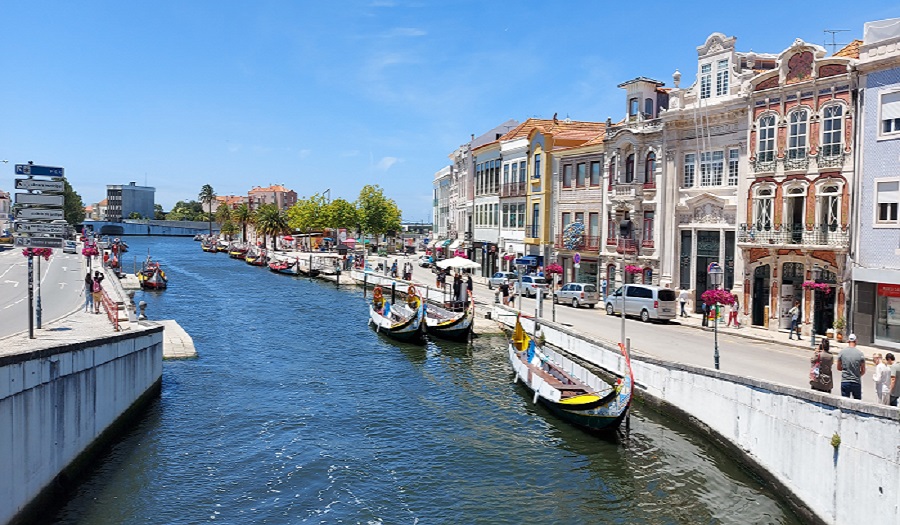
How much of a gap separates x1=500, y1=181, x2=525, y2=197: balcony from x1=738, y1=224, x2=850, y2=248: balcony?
2408cm

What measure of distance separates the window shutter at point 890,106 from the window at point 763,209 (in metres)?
6.64

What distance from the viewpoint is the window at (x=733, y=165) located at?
38.1 m

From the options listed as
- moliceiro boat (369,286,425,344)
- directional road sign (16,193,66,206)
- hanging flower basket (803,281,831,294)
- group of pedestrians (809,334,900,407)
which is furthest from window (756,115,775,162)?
directional road sign (16,193,66,206)

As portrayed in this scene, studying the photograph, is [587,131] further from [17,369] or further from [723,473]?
[17,369]

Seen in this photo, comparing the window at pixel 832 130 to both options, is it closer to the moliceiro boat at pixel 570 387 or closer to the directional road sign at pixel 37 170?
the moliceiro boat at pixel 570 387

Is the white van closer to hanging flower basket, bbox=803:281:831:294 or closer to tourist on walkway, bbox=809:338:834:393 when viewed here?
hanging flower basket, bbox=803:281:831:294

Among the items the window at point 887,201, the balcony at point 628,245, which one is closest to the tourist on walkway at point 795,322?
the window at point 887,201

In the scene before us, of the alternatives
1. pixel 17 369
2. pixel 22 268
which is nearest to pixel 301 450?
pixel 17 369

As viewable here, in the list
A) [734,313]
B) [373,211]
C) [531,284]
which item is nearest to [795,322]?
[734,313]

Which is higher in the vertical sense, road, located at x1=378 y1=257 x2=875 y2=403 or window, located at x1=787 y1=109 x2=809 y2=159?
window, located at x1=787 y1=109 x2=809 y2=159

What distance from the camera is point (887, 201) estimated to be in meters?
29.3

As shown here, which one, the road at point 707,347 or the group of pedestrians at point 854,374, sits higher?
the group of pedestrians at point 854,374

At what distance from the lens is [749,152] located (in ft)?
118

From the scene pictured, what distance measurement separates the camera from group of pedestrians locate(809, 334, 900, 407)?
14875mm
